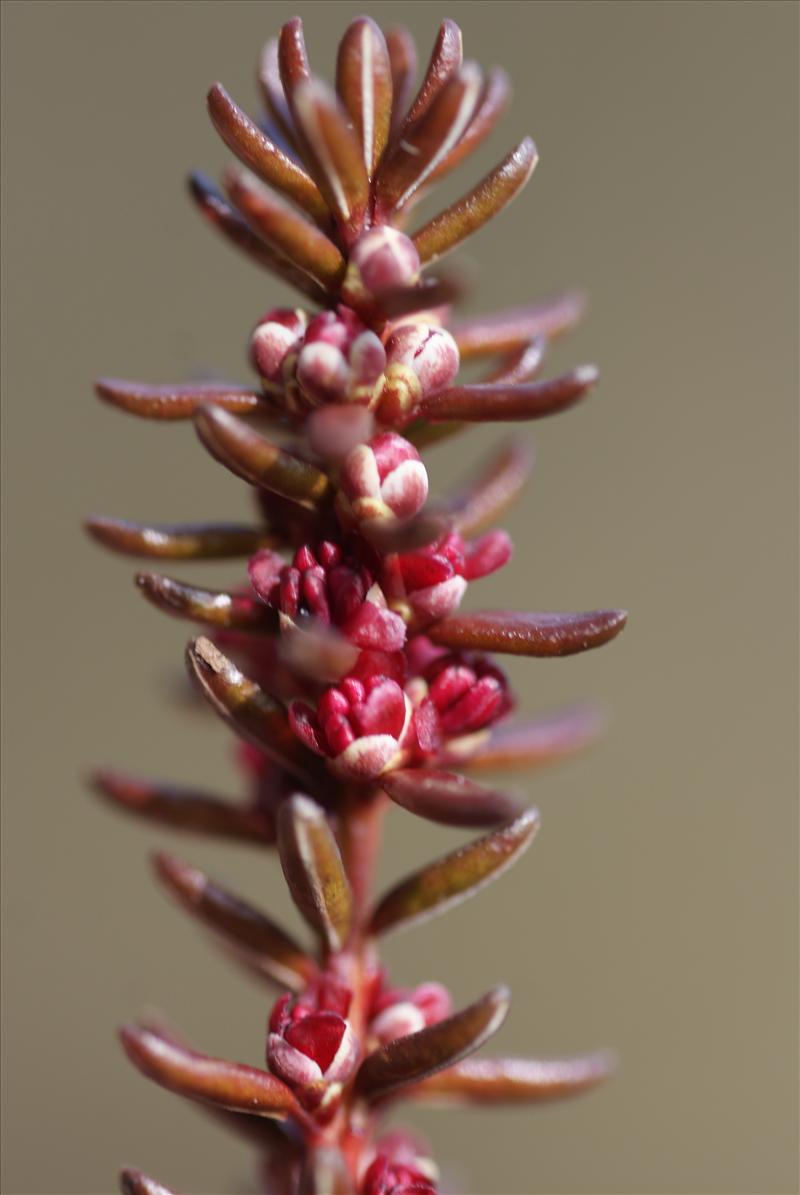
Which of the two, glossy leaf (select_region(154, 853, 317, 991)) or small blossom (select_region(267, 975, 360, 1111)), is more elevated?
glossy leaf (select_region(154, 853, 317, 991))

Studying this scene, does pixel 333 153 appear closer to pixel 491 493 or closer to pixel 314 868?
pixel 491 493

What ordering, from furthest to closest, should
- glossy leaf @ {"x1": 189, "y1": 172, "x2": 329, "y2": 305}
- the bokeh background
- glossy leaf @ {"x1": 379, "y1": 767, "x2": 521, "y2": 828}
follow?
the bokeh background
glossy leaf @ {"x1": 189, "y1": 172, "x2": 329, "y2": 305}
glossy leaf @ {"x1": 379, "y1": 767, "x2": 521, "y2": 828}

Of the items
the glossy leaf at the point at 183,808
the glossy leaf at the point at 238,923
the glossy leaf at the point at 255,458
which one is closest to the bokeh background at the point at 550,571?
the glossy leaf at the point at 183,808

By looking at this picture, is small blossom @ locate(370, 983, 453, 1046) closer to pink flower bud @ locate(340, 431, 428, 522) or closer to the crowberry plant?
the crowberry plant

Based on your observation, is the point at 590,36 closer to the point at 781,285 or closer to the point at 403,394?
the point at 781,285

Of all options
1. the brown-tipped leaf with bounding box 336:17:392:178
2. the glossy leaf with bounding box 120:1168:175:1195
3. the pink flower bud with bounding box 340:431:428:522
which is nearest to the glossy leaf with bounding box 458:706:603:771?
the pink flower bud with bounding box 340:431:428:522

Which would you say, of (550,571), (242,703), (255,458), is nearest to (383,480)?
(255,458)

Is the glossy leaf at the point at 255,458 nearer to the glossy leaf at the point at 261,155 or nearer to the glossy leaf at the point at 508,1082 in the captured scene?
the glossy leaf at the point at 261,155
